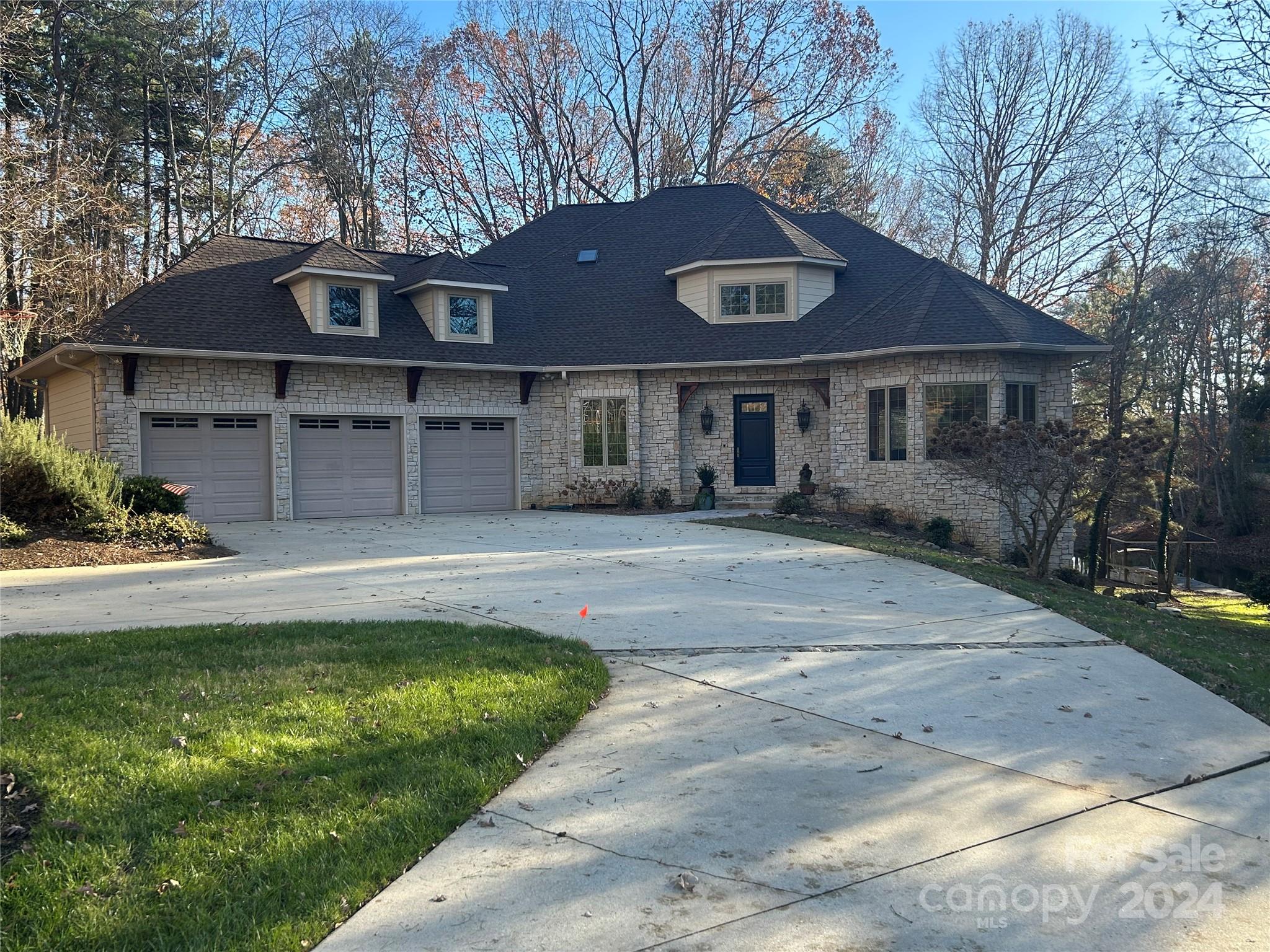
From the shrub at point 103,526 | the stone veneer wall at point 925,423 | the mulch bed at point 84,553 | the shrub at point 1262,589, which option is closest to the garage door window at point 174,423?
the shrub at point 103,526

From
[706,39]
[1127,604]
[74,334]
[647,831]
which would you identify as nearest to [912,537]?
[1127,604]

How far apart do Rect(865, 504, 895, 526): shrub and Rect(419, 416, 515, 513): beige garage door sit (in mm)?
8210

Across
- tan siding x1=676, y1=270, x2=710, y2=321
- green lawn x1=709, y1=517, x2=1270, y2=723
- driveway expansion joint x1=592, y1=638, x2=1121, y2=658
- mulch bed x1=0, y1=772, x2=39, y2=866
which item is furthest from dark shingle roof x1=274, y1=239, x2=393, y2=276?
mulch bed x1=0, y1=772, x2=39, y2=866

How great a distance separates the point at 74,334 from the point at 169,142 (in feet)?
42.3

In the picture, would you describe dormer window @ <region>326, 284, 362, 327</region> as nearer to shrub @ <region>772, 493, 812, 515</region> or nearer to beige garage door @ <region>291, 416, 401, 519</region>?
beige garage door @ <region>291, 416, 401, 519</region>

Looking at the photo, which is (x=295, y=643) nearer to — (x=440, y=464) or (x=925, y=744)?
(x=925, y=744)

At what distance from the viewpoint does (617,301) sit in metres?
23.4

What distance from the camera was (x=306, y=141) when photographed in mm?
30844

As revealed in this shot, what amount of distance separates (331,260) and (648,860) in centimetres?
1801

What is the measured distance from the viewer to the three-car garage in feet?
59.0

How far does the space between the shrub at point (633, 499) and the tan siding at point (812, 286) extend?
573 centimetres

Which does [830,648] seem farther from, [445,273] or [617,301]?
[617,301]

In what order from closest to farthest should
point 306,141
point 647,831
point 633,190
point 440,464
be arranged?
point 647,831 < point 440,464 < point 306,141 < point 633,190

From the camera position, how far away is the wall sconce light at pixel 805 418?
2098 centimetres
